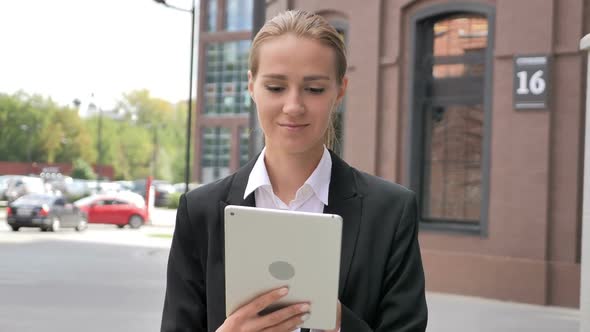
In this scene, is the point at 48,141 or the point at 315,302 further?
the point at 48,141

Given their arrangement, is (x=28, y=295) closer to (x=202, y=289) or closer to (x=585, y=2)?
(x=585, y=2)

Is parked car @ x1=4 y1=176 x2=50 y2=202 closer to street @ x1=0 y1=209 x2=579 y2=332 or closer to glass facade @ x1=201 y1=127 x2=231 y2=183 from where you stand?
glass facade @ x1=201 y1=127 x2=231 y2=183

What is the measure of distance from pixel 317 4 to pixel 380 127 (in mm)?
3013

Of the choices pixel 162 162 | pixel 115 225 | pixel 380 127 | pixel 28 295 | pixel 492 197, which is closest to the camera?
pixel 28 295

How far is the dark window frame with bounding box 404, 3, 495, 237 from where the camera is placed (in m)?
14.4

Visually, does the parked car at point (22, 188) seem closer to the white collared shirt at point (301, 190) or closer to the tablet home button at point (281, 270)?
the white collared shirt at point (301, 190)

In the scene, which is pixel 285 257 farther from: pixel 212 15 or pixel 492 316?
pixel 212 15

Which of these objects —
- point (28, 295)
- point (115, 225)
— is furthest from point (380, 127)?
point (115, 225)

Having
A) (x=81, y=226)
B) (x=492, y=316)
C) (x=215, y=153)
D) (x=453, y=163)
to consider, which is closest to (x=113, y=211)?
(x=81, y=226)

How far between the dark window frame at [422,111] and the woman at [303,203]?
12486 millimetres

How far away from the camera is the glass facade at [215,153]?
2835 inches

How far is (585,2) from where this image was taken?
13.5 meters

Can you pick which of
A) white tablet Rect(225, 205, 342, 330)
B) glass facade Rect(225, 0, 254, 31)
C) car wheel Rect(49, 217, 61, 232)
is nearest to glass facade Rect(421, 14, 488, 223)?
white tablet Rect(225, 205, 342, 330)

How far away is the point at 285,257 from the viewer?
1962 mm
